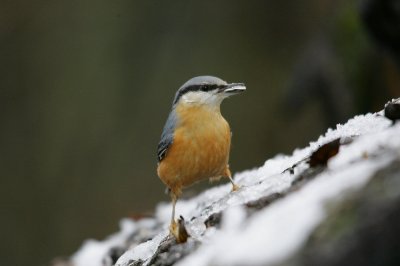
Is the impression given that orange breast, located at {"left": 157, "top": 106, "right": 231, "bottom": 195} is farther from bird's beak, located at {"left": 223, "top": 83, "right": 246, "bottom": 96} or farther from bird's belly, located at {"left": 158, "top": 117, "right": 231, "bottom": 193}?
bird's beak, located at {"left": 223, "top": 83, "right": 246, "bottom": 96}

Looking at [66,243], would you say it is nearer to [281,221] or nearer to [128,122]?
[128,122]

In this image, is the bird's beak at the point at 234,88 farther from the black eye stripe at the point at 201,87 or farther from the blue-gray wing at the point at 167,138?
the blue-gray wing at the point at 167,138

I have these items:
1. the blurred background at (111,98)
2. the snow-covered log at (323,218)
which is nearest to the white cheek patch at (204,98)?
the snow-covered log at (323,218)

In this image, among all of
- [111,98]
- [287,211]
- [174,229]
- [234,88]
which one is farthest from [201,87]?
[111,98]

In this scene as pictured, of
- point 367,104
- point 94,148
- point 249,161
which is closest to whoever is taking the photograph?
point 367,104

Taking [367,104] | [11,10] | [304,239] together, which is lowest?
[304,239]

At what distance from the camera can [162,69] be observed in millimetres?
9539

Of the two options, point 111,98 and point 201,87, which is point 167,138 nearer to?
point 201,87

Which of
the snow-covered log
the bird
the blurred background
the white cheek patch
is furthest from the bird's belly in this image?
the blurred background

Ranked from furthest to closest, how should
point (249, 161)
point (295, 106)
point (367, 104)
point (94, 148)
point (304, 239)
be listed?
1. point (94, 148)
2. point (249, 161)
3. point (295, 106)
4. point (367, 104)
5. point (304, 239)

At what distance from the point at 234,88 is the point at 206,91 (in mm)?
184

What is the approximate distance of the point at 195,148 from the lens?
3.73m

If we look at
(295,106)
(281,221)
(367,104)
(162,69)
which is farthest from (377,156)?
(162,69)

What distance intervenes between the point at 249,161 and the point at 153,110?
1469 mm
